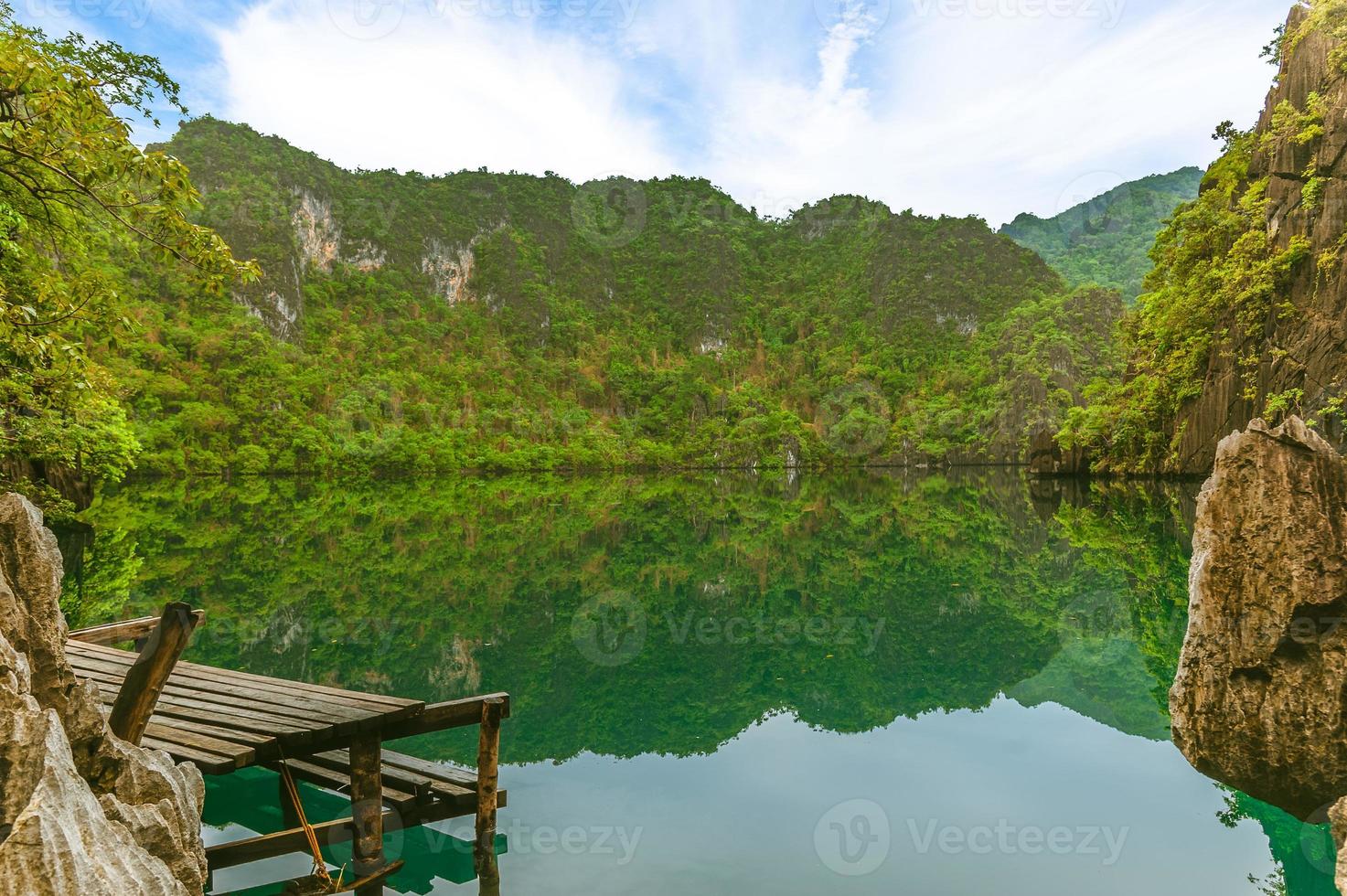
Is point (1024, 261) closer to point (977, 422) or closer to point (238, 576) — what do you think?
point (977, 422)

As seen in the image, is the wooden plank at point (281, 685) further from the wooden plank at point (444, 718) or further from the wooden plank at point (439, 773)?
the wooden plank at point (439, 773)

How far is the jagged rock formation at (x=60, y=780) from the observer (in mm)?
2227

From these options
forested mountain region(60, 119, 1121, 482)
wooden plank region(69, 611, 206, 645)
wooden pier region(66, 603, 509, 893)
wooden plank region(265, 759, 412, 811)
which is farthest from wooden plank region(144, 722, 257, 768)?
forested mountain region(60, 119, 1121, 482)

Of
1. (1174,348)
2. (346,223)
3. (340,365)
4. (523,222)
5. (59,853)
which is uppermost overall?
(523,222)

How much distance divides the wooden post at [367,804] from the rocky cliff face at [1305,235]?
75.0 ft

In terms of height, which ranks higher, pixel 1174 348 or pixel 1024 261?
pixel 1024 261

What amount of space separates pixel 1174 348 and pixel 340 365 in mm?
85799

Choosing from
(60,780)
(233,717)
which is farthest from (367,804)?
(60,780)

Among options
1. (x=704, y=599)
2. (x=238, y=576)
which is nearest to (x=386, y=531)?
(x=238, y=576)

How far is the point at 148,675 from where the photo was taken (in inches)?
149

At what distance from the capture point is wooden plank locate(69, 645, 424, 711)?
199 inches

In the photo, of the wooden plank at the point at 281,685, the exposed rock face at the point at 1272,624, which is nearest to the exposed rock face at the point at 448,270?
the wooden plank at the point at 281,685

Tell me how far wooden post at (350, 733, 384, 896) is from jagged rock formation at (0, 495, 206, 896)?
3.75 ft

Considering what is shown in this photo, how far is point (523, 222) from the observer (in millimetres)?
145750
